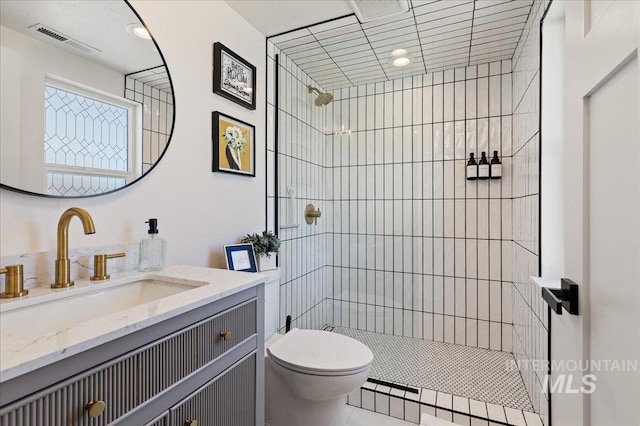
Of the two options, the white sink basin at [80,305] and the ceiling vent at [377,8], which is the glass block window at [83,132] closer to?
the white sink basin at [80,305]

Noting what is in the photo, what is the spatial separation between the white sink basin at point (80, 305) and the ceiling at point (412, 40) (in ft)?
5.19

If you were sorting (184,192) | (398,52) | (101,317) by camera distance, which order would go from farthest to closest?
(398,52) → (184,192) → (101,317)

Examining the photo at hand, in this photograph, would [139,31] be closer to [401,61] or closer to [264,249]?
[264,249]

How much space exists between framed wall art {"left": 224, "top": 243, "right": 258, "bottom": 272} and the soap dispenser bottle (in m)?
0.39

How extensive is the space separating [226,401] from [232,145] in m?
1.21

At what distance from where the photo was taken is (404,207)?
247 centimetres

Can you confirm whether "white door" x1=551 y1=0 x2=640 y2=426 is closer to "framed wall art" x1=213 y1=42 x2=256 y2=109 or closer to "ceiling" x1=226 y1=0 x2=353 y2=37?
"ceiling" x1=226 y1=0 x2=353 y2=37

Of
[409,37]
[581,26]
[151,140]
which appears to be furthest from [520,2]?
[151,140]

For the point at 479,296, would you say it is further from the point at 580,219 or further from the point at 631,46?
the point at 631,46

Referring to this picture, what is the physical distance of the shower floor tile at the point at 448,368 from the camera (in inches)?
71.0

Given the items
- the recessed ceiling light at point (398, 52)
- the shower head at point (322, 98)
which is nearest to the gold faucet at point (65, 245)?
the shower head at point (322, 98)

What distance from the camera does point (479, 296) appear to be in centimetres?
238

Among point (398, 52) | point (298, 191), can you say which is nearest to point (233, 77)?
point (298, 191)

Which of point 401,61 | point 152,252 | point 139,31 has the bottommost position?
point 152,252
